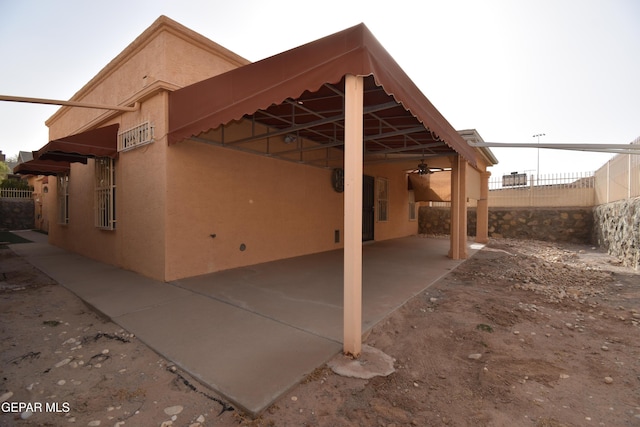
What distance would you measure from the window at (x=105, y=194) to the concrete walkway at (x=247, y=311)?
0.97 metres

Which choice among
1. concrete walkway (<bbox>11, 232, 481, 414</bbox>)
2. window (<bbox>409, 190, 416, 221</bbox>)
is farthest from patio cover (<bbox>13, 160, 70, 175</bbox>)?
window (<bbox>409, 190, 416, 221</bbox>)

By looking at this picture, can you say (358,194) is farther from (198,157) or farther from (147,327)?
(198,157)

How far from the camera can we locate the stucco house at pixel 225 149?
2611 millimetres

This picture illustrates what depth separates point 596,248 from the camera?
33.0ft

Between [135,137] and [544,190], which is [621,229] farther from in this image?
[135,137]

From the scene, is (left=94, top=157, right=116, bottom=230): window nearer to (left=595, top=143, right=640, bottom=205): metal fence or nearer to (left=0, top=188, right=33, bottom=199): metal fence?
(left=595, top=143, right=640, bottom=205): metal fence

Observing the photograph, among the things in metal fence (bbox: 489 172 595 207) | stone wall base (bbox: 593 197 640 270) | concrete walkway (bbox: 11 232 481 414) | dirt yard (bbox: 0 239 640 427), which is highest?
metal fence (bbox: 489 172 595 207)

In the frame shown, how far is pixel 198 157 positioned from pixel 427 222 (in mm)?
12602

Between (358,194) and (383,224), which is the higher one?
(358,194)

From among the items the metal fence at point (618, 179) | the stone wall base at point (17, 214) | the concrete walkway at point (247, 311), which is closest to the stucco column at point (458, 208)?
the concrete walkway at point (247, 311)

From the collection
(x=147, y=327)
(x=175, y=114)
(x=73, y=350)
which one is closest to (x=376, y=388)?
(x=147, y=327)

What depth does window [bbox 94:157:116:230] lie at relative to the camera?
6152 millimetres

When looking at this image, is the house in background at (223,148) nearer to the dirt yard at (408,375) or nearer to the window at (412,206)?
the dirt yard at (408,375)

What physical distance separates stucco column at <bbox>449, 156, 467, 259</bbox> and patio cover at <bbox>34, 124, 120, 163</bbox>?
7845mm
